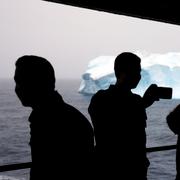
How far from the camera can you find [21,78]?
1223 mm

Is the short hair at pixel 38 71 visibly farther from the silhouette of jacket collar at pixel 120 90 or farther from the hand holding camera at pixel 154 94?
the hand holding camera at pixel 154 94

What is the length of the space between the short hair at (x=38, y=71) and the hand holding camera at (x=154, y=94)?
0.82 m

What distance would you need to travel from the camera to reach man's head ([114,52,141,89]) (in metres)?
1.82

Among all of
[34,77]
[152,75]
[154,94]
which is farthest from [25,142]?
[34,77]

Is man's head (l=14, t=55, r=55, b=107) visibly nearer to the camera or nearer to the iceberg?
the camera

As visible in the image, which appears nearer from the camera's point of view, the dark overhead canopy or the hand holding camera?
the hand holding camera

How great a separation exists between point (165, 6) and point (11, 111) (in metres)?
53.1

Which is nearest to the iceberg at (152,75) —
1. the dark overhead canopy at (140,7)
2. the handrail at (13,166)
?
the dark overhead canopy at (140,7)

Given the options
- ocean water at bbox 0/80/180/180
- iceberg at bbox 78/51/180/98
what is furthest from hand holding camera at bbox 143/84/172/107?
iceberg at bbox 78/51/180/98

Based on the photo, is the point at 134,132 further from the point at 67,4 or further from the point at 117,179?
the point at 67,4

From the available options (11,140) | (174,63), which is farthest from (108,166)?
(174,63)

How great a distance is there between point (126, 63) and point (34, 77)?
761 millimetres

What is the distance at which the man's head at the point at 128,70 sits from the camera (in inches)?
71.5

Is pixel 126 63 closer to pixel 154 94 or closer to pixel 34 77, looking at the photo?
pixel 154 94
